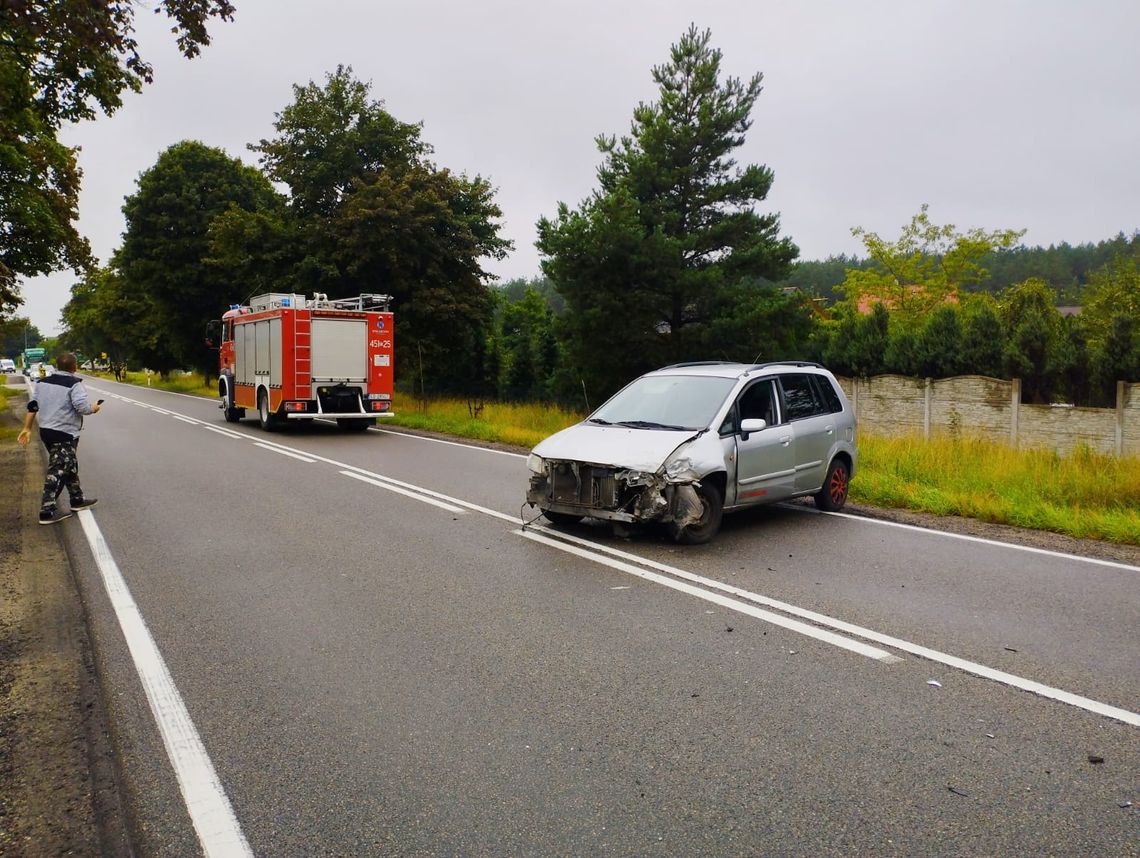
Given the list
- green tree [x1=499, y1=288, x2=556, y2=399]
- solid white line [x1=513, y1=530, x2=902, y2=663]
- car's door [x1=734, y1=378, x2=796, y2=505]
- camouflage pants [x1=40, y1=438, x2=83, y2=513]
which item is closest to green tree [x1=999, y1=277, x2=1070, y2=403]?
car's door [x1=734, y1=378, x2=796, y2=505]

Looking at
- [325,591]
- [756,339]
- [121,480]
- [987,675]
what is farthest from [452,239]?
[987,675]

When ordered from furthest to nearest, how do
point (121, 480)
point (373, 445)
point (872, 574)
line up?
1. point (373, 445)
2. point (121, 480)
3. point (872, 574)

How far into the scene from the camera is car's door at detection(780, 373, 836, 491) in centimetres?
915

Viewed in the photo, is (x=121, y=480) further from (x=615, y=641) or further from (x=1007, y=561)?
(x=1007, y=561)

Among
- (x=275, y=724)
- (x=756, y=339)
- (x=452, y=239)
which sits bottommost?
(x=275, y=724)

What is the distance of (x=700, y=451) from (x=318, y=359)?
→ 13635 millimetres

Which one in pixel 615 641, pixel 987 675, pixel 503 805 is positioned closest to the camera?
pixel 503 805

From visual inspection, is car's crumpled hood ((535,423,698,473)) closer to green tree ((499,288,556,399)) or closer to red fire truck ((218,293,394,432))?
red fire truck ((218,293,394,432))

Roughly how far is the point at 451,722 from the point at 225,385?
22.4m

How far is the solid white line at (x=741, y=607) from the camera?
5.05 meters

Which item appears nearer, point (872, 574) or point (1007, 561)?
point (872, 574)

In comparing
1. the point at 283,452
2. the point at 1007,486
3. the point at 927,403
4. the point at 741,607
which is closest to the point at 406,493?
the point at 283,452

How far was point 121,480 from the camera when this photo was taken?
12164 mm

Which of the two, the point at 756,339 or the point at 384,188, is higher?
the point at 384,188
